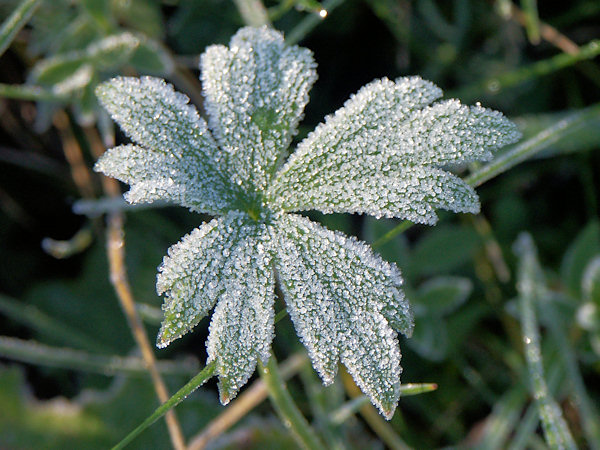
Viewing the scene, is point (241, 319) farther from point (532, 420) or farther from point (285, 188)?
point (532, 420)

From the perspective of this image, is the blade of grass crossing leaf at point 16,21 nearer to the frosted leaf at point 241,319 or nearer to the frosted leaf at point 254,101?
the frosted leaf at point 254,101

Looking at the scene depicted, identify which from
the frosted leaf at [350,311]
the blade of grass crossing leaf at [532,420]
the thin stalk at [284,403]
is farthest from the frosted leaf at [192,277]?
the blade of grass crossing leaf at [532,420]

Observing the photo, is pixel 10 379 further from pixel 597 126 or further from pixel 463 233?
pixel 597 126

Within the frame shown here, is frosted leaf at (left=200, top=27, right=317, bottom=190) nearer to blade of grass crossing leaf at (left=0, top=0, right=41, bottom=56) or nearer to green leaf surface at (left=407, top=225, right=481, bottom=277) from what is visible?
blade of grass crossing leaf at (left=0, top=0, right=41, bottom=56)

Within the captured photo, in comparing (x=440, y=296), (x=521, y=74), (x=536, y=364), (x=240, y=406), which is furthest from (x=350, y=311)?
(x=521, y=74)

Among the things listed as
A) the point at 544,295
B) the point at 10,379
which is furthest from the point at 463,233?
the point at 10,379

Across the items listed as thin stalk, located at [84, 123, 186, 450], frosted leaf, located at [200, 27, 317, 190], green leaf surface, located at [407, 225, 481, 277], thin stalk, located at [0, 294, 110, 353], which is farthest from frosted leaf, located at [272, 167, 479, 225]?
thin stalk, located at [0, 294, 110, 353]

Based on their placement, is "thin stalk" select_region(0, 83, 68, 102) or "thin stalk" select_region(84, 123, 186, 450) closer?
"thin stalk" select_region(84, 123, 186, 450)
